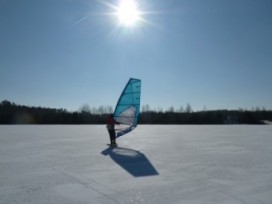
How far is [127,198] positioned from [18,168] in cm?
357

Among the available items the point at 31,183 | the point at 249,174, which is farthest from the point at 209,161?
the point at 31,183

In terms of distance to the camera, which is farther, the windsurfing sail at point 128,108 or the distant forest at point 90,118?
the distant forest at point 90,118

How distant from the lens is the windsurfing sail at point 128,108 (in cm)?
1315

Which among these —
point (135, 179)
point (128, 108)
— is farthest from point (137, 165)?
point (128, 108)

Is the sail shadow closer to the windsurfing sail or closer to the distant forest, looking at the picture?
the windsurfing sail

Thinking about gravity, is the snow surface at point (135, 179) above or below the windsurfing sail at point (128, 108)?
below

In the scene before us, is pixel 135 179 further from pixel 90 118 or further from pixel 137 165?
pixel 90 118

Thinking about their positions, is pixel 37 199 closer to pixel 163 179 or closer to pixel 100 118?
pixel 163 179

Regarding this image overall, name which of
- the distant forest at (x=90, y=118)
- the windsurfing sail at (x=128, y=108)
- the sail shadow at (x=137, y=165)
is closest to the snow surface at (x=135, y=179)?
the sail shadow at (x=137, y=165)

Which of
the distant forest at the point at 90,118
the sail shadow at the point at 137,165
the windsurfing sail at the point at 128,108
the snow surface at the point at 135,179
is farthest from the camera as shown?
the distant forest at the point at 90,118

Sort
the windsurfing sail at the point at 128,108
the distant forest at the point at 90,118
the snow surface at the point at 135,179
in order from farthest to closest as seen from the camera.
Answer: the distant forest at the point at 90,118, the windsurfing sail at the point at 128,108, the snow surface at the point at 135,179

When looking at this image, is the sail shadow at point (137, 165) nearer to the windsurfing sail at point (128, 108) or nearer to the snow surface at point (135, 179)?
the snow surface at point (135, 179)

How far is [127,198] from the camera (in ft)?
15.3

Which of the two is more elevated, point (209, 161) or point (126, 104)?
point (126, 104)
